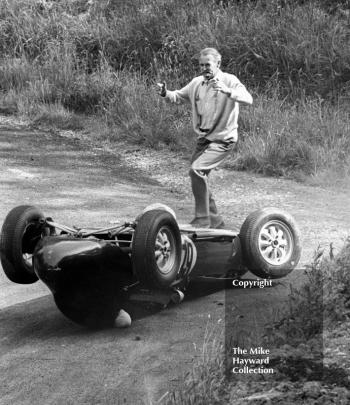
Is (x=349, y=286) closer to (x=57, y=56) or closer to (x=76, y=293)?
(x=76, y=293)

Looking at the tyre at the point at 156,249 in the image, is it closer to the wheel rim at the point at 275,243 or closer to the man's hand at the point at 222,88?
the wheel rim at the point at 275,243

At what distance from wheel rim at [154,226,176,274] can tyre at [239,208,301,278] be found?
39.8 inches

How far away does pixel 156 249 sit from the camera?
6.59 meters

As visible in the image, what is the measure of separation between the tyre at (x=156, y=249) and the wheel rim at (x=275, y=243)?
44.3 inches

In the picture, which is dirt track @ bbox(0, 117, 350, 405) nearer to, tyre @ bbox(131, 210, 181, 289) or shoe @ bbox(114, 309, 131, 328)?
shoe @ bbox(114, 309, 131, 328)

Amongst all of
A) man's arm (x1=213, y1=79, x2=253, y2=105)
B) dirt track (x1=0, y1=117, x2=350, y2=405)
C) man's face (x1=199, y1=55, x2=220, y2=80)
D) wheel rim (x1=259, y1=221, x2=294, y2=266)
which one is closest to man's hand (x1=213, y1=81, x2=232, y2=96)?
man's arm (x1=213, y1=79, x2=253, y2=105)

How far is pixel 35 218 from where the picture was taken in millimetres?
7199

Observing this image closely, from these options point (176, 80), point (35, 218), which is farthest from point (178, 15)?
point (35, 218)

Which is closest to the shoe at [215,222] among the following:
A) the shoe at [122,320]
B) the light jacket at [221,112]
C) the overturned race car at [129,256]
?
the light jacket at [221,112]

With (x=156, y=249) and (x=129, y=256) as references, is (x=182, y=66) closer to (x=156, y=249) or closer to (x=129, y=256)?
(x=129, y=256)

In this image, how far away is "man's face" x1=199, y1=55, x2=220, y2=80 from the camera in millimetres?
8422

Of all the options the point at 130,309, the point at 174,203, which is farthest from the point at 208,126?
the point at 174,203

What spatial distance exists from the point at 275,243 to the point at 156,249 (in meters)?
1.58

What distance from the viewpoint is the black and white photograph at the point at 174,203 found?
19.9 feet
